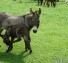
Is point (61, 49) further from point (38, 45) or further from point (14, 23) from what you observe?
point (14, 23)

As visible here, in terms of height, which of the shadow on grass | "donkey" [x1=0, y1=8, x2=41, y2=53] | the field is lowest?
the field

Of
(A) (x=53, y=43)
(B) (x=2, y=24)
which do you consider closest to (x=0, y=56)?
(B) (x=2, y=24)

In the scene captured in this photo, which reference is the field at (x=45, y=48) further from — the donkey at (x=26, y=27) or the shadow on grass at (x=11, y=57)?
the donkey at (x=26, y=27)

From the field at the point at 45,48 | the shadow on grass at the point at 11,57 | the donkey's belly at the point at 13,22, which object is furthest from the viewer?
the donkey's belly at the point at 13,22

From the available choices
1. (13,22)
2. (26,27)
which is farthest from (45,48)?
(13,22)

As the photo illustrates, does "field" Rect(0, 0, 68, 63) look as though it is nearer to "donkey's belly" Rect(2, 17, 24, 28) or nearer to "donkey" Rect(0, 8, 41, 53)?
"donkey" Rect(0, 8, 41, 53)

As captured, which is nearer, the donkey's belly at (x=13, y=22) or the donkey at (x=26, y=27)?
the donkey at (x=26, y=27)

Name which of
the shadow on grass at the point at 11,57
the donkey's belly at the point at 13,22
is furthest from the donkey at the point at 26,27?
the shadow on grass at the point at 11,57

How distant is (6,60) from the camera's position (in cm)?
995

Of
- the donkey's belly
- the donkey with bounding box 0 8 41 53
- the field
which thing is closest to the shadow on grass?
the field

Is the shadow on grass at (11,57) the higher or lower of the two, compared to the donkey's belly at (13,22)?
lower

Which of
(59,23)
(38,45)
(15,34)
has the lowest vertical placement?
(59,23)

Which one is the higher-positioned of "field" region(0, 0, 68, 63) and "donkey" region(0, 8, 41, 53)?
"donkey" region(0, 8, 41, 53)

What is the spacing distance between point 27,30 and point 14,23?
530mm
